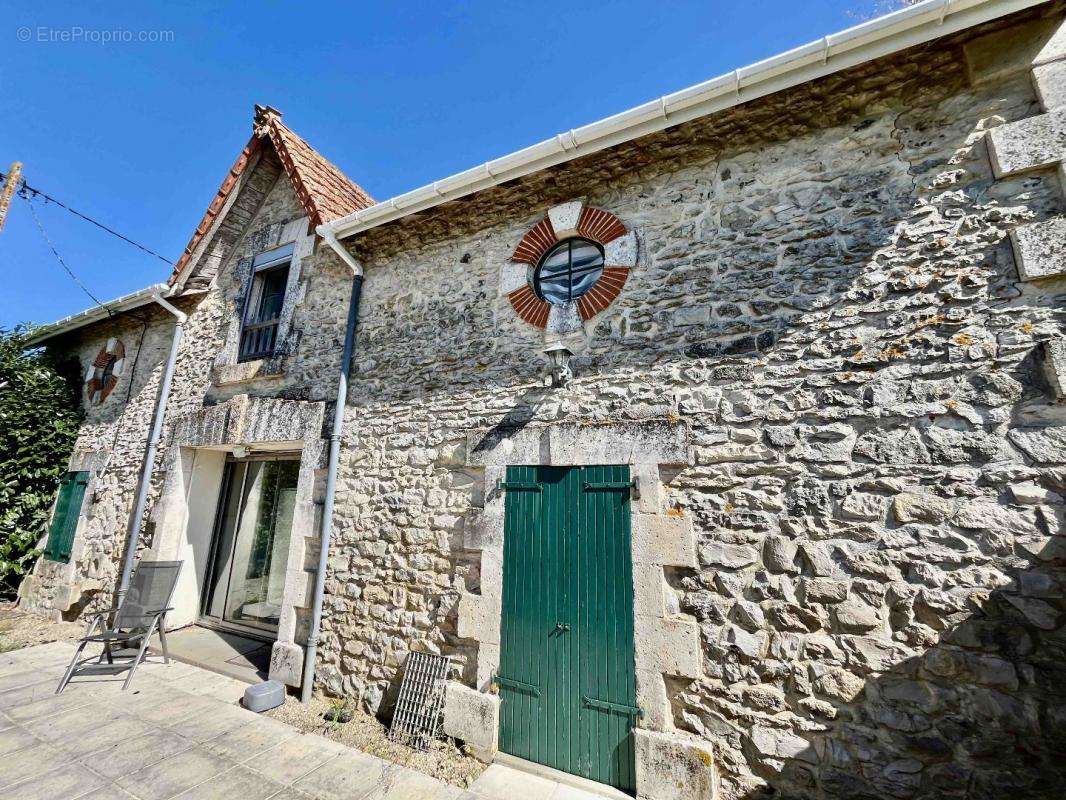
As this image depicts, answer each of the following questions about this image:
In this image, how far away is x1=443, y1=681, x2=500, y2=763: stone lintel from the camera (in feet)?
11.4

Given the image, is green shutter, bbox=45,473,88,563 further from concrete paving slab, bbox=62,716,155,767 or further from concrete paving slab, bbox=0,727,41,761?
concrete paving slab, bbox=62,716,155,767

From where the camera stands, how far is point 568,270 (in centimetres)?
420

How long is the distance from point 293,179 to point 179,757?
19.2 feet

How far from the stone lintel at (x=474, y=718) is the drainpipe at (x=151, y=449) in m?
4.62

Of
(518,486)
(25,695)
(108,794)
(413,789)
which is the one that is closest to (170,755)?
(108,794)

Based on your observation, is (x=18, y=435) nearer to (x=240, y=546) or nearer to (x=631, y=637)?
(x=240, y=546)

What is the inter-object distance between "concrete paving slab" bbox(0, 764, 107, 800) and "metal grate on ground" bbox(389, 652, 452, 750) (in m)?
1.91

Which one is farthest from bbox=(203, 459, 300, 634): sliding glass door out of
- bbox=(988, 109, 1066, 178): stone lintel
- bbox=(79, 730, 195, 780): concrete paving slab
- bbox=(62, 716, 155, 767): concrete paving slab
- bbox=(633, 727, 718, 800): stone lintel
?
bbox=(988, 109, 1066, 178): stone lintel

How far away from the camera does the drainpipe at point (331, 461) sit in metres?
4.37

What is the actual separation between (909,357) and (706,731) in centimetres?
271

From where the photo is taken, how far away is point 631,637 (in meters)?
3.19

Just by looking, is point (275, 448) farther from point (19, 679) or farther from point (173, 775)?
point (173, 775)

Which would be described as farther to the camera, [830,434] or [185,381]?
[185,381]

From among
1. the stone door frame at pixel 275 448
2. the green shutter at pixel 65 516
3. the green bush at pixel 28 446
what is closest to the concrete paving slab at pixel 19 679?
the stone door frame at pixel 275 448
